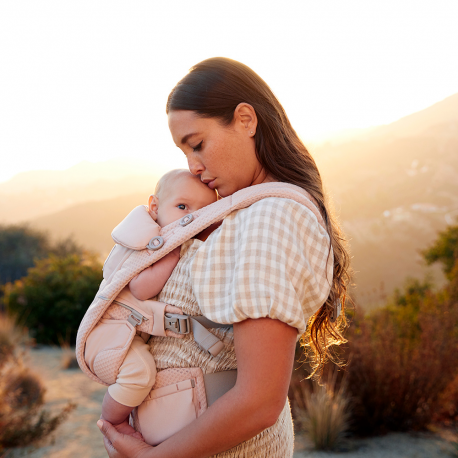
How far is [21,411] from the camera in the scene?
A: 5.06 m

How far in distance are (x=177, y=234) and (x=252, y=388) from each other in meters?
0.50

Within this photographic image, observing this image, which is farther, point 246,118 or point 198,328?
point 246,118

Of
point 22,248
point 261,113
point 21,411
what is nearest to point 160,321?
point 261,113

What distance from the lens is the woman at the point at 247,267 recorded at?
922 mm

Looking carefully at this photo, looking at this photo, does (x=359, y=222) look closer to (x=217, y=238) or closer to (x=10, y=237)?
(x=10, y=237)

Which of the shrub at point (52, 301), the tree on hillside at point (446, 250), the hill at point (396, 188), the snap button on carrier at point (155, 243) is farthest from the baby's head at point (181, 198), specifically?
the hill at point (396, 188)

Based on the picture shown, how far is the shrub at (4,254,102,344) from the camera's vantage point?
9469mm

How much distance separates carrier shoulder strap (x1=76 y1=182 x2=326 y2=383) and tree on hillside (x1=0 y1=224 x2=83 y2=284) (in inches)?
688

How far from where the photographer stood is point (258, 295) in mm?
913

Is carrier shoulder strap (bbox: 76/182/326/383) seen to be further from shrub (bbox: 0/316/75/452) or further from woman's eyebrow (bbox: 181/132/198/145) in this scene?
shrub (bbox: 0/316/75/452)

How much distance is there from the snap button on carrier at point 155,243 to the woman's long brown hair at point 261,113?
1.38 ft

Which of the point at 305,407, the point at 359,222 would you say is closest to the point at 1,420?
the point at 305,407

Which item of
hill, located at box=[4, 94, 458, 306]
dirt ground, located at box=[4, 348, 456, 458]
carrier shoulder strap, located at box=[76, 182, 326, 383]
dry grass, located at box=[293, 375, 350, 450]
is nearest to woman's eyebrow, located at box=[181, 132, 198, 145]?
carrier shoulder strap, located at box=[76, 182, 326, 383]

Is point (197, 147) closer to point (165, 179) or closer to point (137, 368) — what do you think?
point (165, 179)
